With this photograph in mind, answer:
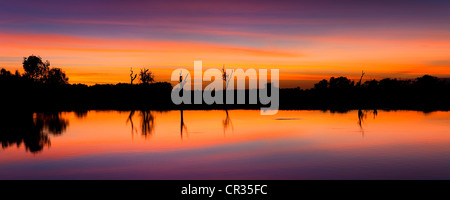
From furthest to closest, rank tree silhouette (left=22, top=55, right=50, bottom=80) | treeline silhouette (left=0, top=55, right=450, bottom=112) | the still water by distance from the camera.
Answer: tree silhouette (left=22, top=55, right=50, bottom=80) < treeline silhouette (left=0, top=55, right=450, bottom=112) < the still water

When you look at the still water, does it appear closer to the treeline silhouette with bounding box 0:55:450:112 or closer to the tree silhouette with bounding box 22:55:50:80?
the treeline silhouette with bounding box 0:55:450:112

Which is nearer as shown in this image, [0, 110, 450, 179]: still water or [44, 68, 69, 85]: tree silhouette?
[0, 110, 450, 179]: still water

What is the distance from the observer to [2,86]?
316ft

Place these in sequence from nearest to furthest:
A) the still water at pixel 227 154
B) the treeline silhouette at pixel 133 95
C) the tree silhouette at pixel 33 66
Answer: the still water at pixel 227 154, the treeline silhouette at pixel 133 95, the tree silhouette at pixel 33 66

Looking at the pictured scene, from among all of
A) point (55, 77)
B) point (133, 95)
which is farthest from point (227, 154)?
point (55, 77)

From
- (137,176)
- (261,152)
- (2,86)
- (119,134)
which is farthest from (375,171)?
(2,86)

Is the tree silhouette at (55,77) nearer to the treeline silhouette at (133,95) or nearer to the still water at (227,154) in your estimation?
the treeline silhouette at (133,95)

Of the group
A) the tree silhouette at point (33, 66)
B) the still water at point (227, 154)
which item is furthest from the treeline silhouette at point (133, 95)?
the still water at point (227, 154)

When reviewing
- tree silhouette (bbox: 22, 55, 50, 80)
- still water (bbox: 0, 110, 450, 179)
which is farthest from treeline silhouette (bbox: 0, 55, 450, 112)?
still water (bbox: 0, 110, 450, 179)

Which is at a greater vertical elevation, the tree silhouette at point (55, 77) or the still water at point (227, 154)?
the tree silhouette at point (55, 77)

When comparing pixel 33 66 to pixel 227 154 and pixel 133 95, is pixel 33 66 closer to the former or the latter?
pixel 133 95
